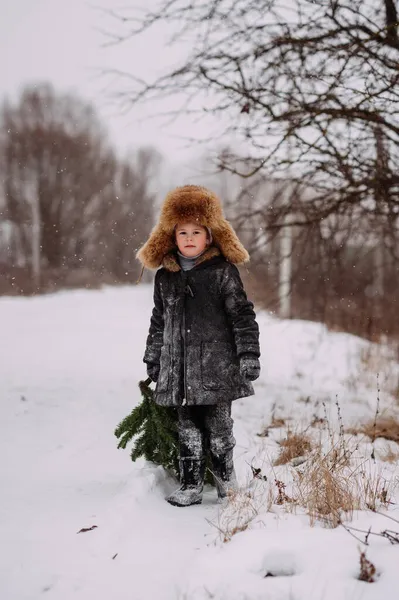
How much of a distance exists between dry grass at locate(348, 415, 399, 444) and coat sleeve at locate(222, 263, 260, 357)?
204 cm

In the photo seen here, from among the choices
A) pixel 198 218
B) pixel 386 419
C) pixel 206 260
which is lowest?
pixel 386 419

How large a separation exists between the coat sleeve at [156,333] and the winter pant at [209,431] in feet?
1.22

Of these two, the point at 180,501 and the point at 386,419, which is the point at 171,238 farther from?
the point at 386,419

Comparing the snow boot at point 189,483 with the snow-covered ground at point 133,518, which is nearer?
the snow-covered ground at point 133,518

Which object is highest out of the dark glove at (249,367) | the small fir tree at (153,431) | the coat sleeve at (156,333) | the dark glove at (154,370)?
the coat sleeve at (156,333)

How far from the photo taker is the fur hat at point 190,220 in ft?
10.2

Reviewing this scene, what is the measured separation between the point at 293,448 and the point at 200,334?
140 cm

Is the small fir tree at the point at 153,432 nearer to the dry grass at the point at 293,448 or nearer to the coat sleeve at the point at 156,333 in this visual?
the coat sleeve at the point at 156,333

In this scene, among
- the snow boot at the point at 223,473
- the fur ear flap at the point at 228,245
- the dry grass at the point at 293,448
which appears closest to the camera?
the snow boot at the point at 223,473

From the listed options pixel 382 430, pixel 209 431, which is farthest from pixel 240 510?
pixel 382 430

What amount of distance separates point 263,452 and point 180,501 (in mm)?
1257

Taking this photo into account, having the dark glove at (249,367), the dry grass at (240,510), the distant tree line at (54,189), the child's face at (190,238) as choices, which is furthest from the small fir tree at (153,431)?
the distant tree line at (54,189)

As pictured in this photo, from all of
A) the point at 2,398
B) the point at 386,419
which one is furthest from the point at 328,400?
the point at 2,398

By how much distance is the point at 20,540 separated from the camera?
102 inches
